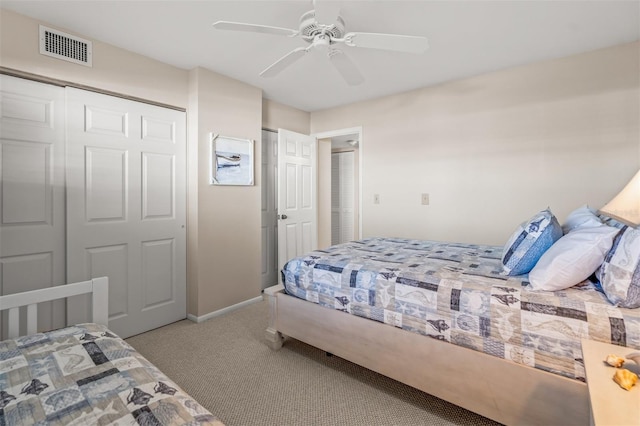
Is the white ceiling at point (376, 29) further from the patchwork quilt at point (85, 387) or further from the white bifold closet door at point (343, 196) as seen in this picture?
the white bifold closet door at point (343, 196)

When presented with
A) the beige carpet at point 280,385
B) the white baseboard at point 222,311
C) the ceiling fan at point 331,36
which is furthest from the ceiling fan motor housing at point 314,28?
the white baseboard at point 222,311

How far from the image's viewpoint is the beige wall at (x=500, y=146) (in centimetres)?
246

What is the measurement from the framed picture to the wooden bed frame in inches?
59.7

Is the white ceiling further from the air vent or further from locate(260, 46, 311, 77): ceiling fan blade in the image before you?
locate(260, 46, 311, 77): ceiling fan blade

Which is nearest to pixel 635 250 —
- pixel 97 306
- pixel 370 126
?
pixel 97 306

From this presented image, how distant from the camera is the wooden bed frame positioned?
4.18 feet

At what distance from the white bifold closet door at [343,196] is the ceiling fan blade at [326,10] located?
4229 mm

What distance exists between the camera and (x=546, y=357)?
51.3 inches

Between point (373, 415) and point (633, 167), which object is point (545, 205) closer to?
point (633, 167)

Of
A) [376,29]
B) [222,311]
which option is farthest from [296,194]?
[376,29]

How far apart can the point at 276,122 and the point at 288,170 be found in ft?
2.13

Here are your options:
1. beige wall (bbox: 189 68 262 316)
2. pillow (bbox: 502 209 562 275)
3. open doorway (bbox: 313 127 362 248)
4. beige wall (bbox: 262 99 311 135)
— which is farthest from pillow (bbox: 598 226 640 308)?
open doorway (bbox: 313 127 362 248)

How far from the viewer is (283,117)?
3.99 m

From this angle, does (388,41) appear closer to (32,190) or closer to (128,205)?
(128,205)
